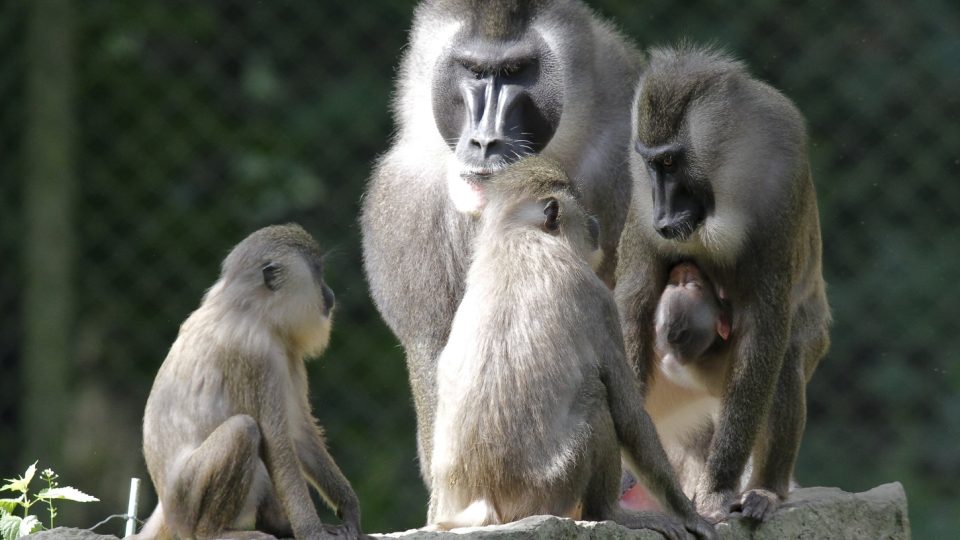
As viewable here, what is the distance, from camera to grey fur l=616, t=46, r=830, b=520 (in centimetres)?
441

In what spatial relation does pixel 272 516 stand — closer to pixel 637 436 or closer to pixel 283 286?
pixel 283 286

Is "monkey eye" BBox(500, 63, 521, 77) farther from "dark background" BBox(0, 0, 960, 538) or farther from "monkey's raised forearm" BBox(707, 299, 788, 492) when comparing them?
"dark background" BBox(0, 0, 960, 538)

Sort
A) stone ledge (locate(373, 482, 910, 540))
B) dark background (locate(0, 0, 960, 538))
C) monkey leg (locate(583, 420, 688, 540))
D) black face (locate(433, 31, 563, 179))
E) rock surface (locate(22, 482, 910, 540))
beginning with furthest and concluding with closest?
dark background (locate(0, 0, 960, 538)) < black face (locate(433, 31, 563, 179)) < monkey leg (locate(583, 420, 688, 540)) < stone ledge (locate(373, 482, 910, 540)) < rock surface (locate(22, 482, 910, 540))

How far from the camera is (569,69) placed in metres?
4.87

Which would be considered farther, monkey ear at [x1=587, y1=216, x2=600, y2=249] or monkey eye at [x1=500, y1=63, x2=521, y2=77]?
monkey eye at [x1=500, y1=63, x2=521, y2=77]

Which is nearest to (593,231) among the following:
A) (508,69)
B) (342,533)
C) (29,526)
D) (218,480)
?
(508,69)

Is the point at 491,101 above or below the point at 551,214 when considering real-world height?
above

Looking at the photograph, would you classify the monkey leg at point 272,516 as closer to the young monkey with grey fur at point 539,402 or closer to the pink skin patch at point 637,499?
the young monkey with grey fur at point 539,402

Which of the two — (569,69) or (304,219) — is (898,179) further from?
(569,69)

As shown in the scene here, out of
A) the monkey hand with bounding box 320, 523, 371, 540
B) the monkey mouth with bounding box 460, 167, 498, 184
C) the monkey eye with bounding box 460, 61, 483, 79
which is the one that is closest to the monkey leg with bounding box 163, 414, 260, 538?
the monkey hand with bounding box 320, 523, 371, 540

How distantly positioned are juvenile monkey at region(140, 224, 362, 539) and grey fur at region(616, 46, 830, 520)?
37.9 inches

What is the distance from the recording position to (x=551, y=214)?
164 inches

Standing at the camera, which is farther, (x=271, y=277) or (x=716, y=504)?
(x=716, y=504)

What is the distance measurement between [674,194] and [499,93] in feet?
2.04
